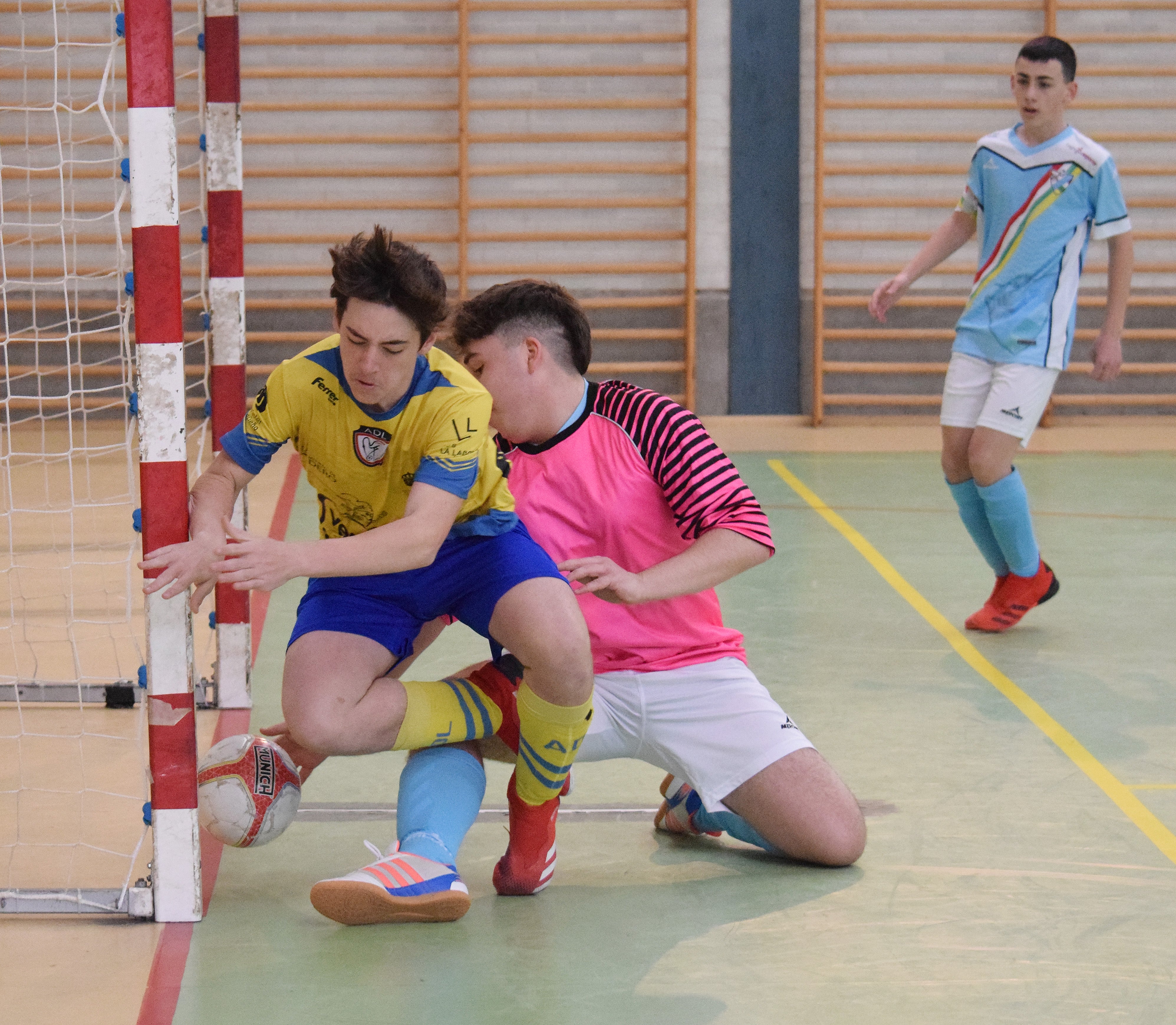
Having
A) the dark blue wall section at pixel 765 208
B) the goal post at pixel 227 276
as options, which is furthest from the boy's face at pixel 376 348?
the dark blue wall section at pixel 765 208

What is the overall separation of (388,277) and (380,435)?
29cm

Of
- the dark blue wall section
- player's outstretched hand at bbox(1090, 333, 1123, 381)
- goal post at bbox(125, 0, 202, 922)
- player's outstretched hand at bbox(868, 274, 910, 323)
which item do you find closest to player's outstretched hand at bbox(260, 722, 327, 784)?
goal post at bbox(125, 0, 202, 922)

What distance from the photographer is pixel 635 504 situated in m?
2.60

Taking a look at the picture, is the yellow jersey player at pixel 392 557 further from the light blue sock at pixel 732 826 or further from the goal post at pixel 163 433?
the light blue sock at pixel 732 826

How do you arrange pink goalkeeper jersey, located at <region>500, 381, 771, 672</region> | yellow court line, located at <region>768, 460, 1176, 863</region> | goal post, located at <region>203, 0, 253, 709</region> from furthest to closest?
goal post, located at <region>203, 0, 253, 709</region>, yellow court line, located at <region>768, 460, 1176, 863</region>, pink goalkeeper jersey, located at <region>500, 381, 771, 672</region>

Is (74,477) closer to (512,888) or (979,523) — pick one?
(979,523)

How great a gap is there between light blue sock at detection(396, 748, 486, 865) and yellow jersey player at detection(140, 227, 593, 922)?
0.11 feet

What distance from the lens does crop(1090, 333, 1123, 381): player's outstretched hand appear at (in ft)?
14.2

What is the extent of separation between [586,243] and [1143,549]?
4435mm

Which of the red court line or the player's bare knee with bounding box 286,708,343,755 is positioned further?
the player's bare knee with bounding box 286,708,343,755

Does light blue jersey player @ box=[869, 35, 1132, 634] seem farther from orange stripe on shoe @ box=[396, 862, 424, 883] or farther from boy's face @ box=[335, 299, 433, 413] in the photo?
orange stripe on shoe @ box=[396, 862, 424, 883]

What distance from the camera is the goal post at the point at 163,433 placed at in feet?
7.24

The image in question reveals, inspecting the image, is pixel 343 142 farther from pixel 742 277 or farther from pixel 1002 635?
pixel 1002 635

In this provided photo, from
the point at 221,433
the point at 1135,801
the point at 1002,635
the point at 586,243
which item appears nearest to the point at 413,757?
the point at 221,433
